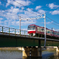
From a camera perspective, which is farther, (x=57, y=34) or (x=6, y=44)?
(x=57, y=34)

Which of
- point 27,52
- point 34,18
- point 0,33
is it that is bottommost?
point 27,52

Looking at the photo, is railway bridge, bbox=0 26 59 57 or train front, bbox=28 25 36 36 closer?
railway bridge, bbox=0 26 59 57

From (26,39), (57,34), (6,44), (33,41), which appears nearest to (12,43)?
(6,44)

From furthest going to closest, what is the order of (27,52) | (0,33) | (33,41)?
(27,52)
(33,41)
(0,33)

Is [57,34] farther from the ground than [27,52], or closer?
farther from the ground

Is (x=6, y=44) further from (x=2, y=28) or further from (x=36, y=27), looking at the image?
(x=36, y=27)

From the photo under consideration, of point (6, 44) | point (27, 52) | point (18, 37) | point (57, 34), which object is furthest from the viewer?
point (57, 34)

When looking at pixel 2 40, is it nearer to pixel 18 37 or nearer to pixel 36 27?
pixel 18 37

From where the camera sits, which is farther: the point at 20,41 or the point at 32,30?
the point at 32,30

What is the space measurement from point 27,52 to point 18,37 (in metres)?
19.9

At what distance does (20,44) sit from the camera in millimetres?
33906

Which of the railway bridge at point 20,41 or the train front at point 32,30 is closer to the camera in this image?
the railway bridge at point 20,41

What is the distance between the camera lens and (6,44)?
92.9ft

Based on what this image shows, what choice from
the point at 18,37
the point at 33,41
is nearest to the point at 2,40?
the point at 18,37
